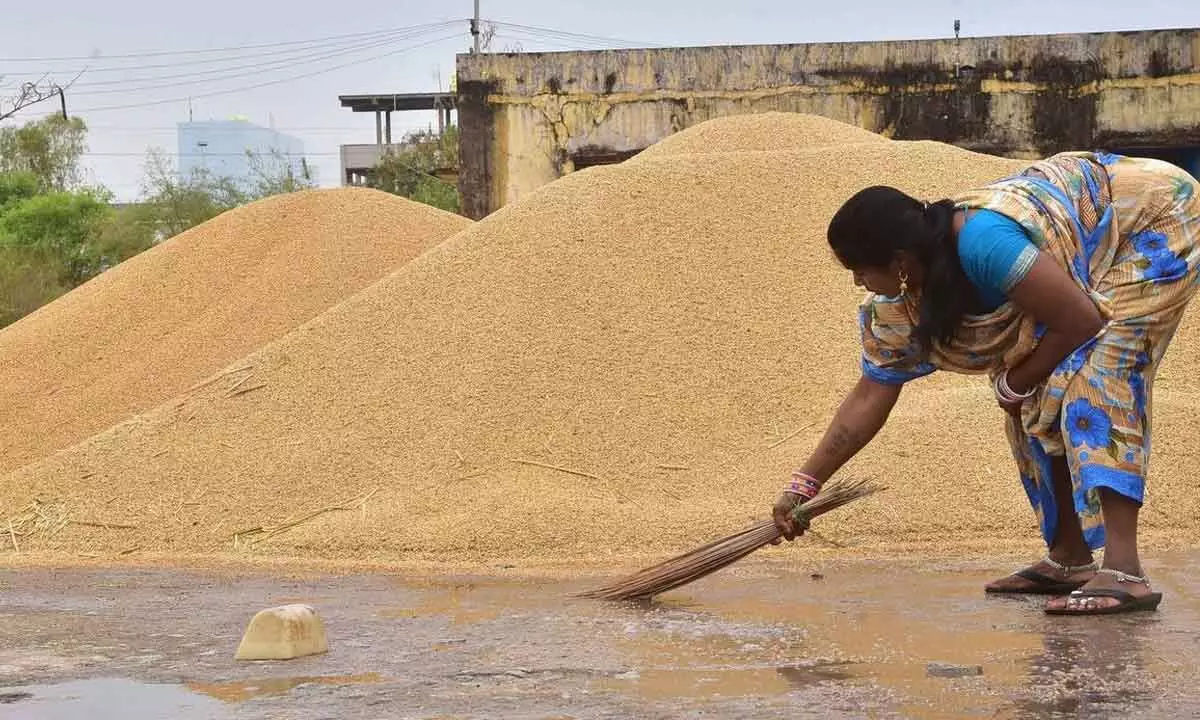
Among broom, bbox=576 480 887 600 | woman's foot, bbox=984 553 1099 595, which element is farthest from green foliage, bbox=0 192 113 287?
woman's foot, bbox=984 553 1099 595

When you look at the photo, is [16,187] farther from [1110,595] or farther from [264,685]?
[1110,595]

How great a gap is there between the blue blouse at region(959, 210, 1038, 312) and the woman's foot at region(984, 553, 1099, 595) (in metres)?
0.78

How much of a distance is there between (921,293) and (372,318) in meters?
3.89

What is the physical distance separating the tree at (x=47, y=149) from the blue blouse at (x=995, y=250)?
99.5 feet

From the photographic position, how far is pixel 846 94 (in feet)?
45.8

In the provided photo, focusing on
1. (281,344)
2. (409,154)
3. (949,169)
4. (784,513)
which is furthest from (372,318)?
(409,154)

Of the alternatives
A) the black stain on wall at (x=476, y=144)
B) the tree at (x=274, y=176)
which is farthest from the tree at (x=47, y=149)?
the black stain on wall at (x=476, y=144)

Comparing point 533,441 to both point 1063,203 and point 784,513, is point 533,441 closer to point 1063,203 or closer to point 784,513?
point 784,513

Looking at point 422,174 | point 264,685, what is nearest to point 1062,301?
point 264,685

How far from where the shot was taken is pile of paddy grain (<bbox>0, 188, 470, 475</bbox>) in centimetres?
882

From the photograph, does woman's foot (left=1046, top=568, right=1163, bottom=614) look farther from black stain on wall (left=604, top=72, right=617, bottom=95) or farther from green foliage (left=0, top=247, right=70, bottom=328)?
green foliage (left=0, top=247, right=70, bottom=328)

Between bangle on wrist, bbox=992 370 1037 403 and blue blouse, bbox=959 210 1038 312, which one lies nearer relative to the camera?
blue blouse, bbox=959 210 1038 312

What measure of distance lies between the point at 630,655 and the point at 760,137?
605 centimetres

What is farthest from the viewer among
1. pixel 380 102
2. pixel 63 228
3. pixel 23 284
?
pixel 380 102
